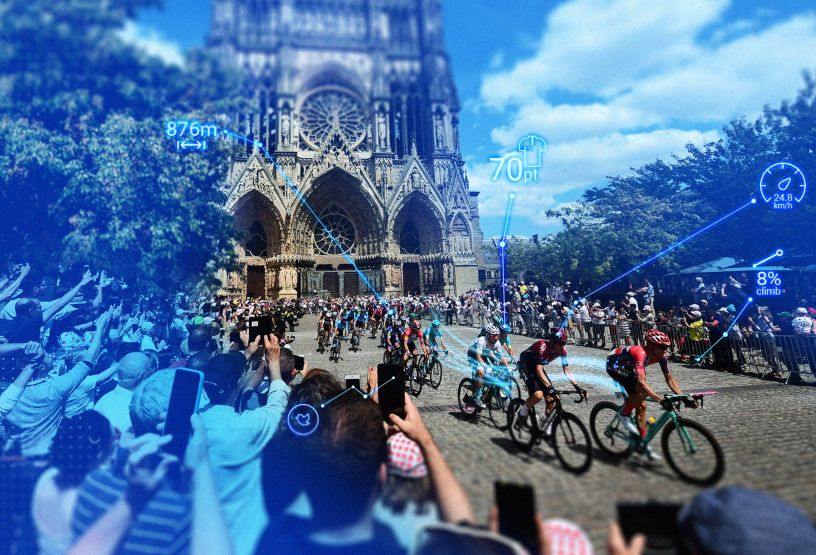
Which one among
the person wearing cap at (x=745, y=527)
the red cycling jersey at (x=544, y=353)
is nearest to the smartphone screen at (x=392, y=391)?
the red cycling jersey at (x=544, y=353)

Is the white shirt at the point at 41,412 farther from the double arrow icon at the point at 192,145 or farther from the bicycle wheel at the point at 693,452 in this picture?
the bicycle wheel at the point at 693,452

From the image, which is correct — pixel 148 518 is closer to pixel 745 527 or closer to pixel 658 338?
pixel 745 527

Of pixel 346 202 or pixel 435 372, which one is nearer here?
pixel 435 372

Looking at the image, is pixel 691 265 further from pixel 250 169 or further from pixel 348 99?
pixel 348 99

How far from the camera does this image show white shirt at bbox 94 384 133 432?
4.14 m

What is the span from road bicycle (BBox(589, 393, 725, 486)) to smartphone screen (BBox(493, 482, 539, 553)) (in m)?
2.44

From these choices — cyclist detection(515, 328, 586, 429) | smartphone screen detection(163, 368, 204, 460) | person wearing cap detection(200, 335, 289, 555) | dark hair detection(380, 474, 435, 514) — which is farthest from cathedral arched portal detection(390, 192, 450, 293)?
dark hair detection(380, 474, 435, 514)

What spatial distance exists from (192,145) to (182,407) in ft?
13.2

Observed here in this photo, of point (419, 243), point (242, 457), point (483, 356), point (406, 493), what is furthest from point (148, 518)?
point (419, 243)

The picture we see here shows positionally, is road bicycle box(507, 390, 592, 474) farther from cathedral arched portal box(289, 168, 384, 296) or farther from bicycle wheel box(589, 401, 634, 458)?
cathedral arched portal box(289, 168, 384, 296)

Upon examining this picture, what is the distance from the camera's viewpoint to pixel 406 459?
3.15 metres

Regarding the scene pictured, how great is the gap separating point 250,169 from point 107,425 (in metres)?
21.3

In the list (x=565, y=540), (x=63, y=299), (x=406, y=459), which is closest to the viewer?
(x=565, y=540)

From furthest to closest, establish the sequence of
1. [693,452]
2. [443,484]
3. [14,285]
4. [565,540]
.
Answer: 1. [14,285]
2. [693,452]
3. [443,484]
4. [565,540]
